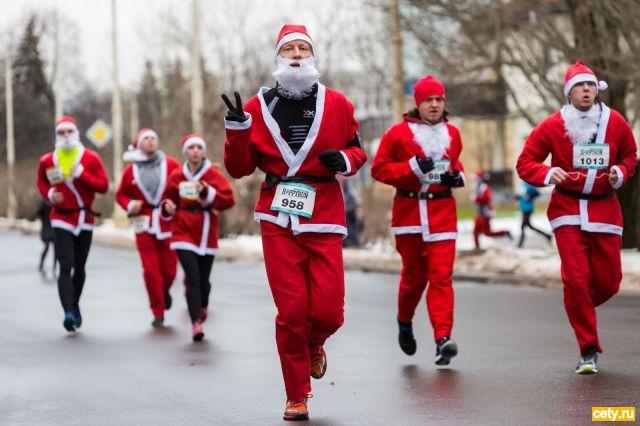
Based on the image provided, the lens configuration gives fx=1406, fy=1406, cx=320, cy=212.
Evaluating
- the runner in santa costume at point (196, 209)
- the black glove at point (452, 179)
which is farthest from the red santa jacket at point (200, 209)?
the black glove at point (452, 179)

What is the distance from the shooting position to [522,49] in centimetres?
2045

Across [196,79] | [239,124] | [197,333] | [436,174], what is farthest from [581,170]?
[196,79]

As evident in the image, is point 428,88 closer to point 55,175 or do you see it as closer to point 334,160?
point 334,160

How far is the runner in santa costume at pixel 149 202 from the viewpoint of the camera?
13703 mm

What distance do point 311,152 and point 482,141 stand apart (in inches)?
2103

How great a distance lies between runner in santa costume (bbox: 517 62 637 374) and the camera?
30.0 ft

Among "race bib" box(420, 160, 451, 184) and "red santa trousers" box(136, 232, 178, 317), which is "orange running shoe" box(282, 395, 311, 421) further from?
"red santa trousers" box(136, 232, 178, 317)

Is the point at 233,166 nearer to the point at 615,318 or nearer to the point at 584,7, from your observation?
the point at 615,318

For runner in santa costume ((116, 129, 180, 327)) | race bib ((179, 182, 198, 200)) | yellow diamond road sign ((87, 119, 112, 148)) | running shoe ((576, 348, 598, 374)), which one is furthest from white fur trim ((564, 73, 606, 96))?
yellow diamond road sign ((87, 119, 112, 148))

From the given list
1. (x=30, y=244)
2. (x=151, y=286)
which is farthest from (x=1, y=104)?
(x=151, y=286)

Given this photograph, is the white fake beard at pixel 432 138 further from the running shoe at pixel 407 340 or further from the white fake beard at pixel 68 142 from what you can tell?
the white fake beard at pixel 68 142

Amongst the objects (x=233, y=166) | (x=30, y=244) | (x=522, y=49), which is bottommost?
(x=30, y=244)

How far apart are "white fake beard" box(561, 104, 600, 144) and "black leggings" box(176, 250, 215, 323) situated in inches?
161

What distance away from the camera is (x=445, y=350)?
9.41 metres
